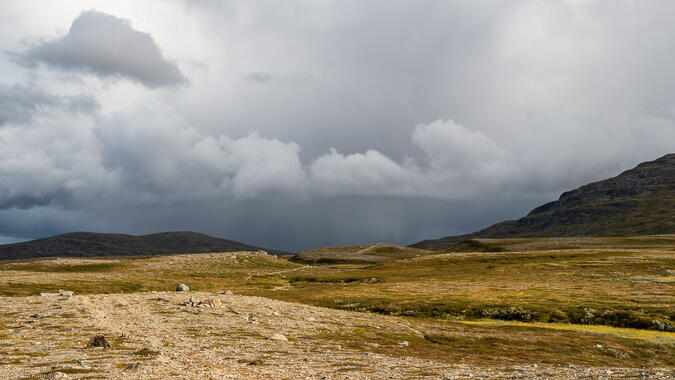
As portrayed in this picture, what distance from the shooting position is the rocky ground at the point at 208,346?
2136cm

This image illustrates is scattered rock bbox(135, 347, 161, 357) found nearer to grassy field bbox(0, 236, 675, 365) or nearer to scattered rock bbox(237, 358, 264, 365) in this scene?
scattered rock bbox(237, 358, 264, 365)

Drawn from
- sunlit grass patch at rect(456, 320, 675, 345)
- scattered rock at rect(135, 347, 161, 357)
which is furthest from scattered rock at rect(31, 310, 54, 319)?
sunlit grass patch at rect(456, 320, 675, 345)

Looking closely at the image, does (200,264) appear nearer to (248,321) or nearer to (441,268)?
(441,268)

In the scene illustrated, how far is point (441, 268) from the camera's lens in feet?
470

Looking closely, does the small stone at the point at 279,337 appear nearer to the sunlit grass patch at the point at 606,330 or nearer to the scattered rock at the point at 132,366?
the scattered rock at the point at 132,366

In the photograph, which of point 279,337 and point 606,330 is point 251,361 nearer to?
point 279,337

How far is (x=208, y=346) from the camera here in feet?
94.8

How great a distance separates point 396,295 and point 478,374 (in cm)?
5395

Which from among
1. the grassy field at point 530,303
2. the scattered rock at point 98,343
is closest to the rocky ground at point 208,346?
the scattered rock at point 98,343

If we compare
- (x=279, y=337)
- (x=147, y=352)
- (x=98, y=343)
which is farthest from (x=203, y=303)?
(x=147, y=352)

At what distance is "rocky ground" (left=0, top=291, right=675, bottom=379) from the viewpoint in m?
21.4

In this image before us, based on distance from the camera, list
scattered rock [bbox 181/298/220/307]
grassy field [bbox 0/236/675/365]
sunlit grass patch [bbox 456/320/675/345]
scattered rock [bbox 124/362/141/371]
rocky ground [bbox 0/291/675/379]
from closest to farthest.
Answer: scattered rock [bbox 124/362/141/371] → rocky ground [bbox 0/291/675/379] → grassy field [bbox 0/236/675/365] → sunlit grass patch [bbox 456/320/675/345] → scattered rock [bbox 181/298/220/307]

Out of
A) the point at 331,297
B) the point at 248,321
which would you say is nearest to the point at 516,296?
the point at 331,297

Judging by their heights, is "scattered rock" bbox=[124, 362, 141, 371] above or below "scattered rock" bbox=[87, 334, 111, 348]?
above
